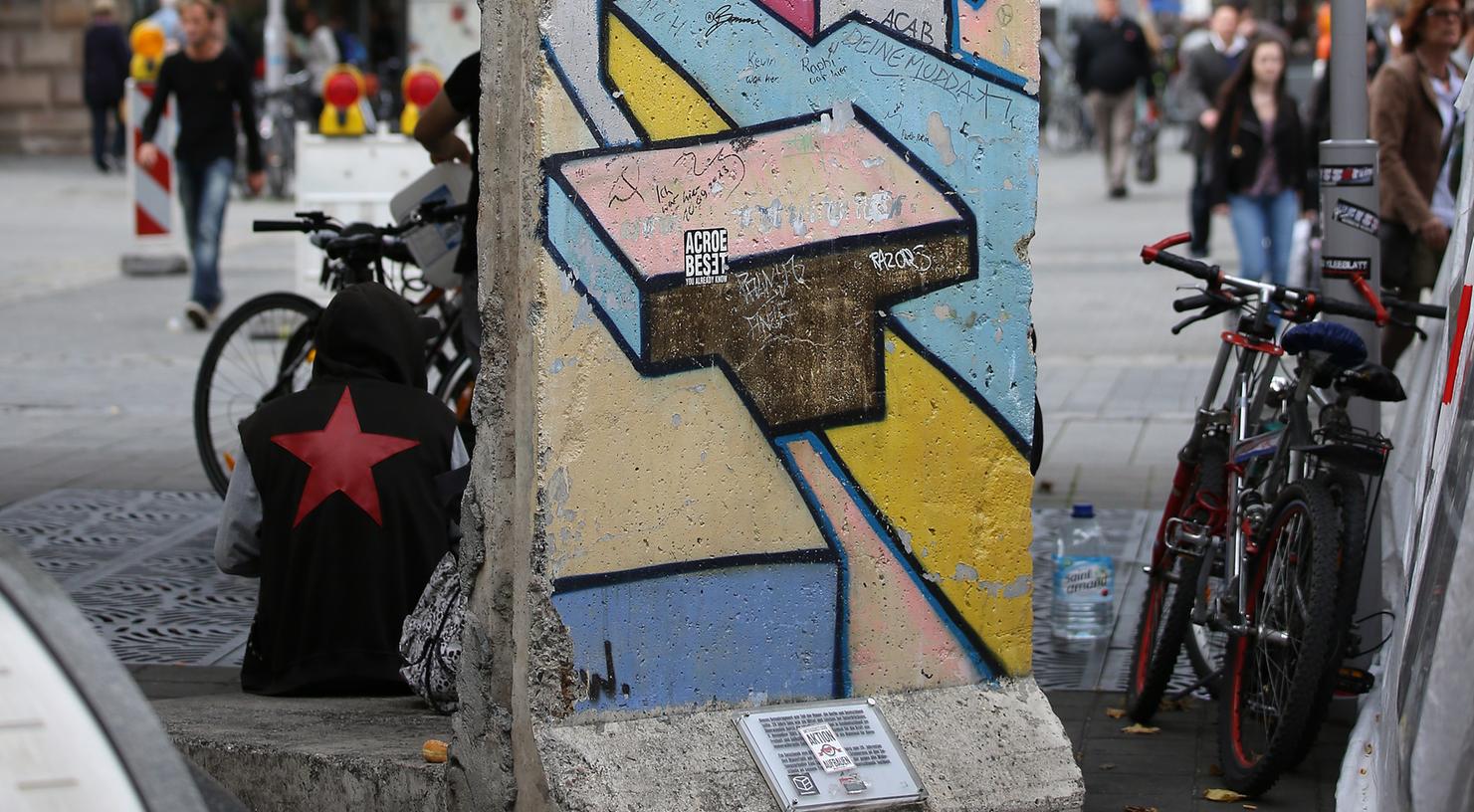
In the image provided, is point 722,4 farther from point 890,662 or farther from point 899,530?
point 890,662

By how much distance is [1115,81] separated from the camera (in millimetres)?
20375

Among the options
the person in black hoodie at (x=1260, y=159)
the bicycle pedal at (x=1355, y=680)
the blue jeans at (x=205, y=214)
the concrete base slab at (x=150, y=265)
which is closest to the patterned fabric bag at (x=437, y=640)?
the bicycle pedal at (x=1355, y=680)

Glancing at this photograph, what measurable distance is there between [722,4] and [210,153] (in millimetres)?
9041

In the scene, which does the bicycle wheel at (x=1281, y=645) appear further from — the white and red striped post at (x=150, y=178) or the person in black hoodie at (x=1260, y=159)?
the white and red striped post at (x=150, y=178)

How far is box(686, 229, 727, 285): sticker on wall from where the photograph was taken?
3.91 m

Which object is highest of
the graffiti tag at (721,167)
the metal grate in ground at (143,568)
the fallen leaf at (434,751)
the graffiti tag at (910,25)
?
the graffiti tag at (910,25)

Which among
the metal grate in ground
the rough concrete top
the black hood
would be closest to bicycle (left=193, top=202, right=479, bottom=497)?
the metal grate in ground

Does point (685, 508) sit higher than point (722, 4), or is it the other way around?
point (722, 4)

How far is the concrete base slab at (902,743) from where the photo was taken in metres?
3.85

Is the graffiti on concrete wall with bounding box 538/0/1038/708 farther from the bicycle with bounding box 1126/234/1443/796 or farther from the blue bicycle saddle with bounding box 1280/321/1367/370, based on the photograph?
the blue bicycle saddle with bounding box 1280/321/1367/370

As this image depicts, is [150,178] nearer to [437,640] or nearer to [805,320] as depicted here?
[437,640]

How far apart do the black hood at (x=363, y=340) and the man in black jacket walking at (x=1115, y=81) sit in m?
16.1

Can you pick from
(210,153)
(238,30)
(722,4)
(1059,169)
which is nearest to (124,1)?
(238,30)

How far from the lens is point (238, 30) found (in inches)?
1022
